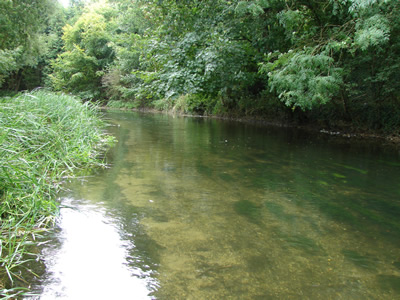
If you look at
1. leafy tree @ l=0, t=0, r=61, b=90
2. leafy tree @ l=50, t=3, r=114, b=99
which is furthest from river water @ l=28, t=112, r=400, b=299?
leafy tree @ l=50, t=3, r=114, b=99

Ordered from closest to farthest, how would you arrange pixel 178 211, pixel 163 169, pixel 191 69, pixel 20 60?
1. pixel 178 211
2. pixel 163 169
3. pixel 191 69
4. pixel 20 60

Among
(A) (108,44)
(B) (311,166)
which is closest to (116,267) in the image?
(B) (311,166)

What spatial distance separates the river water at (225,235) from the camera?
2.58 meters

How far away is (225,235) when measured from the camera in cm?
347

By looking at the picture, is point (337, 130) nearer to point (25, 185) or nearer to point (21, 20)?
point (25, 185)

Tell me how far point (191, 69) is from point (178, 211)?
324 inches

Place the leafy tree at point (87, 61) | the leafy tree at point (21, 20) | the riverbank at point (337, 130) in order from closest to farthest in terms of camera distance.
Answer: the riverbank at point (337, 130) → the leafy tree at point (21, 20) → the leafy tree at point (87, 61)

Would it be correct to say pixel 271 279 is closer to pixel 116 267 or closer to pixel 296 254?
pixel 296 254

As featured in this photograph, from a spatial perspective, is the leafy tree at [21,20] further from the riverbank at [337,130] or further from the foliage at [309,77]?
the foliage at [309,77]

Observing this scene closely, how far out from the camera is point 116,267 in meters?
2.84

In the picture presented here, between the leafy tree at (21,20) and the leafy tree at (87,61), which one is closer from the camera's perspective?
the leafy tree at (21,20)

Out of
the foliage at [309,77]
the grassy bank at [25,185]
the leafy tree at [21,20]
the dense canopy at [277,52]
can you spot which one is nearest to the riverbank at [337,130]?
the dense canopy at [277,52]

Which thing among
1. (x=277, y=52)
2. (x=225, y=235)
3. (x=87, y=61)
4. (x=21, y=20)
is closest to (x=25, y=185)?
(x=225, y=235)

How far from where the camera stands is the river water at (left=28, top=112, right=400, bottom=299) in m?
2.58
